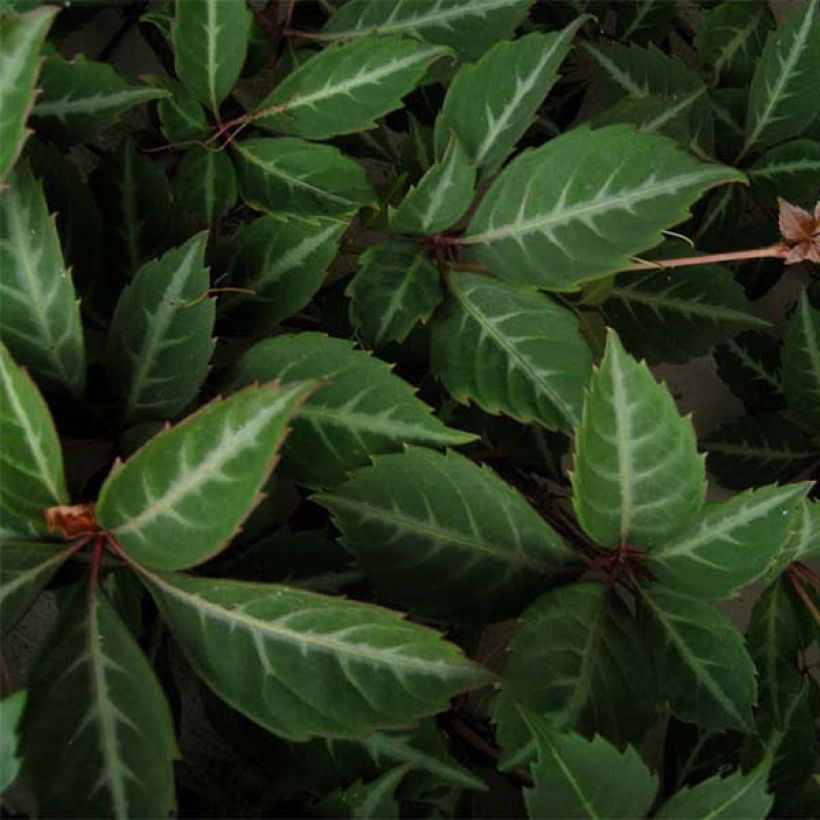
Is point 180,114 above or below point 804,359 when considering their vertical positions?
above

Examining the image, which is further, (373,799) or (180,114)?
(180,114)

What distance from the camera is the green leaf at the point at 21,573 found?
0.59m

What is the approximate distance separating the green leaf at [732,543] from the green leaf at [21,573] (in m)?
0.36

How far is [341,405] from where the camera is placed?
0.70 meters

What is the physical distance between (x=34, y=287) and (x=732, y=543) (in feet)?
1.43

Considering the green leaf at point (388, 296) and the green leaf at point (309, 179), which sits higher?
the green leaf at point (309, 179)

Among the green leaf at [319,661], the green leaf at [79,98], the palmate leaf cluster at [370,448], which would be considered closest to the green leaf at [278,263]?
the palmate leaf cluster at [370,448]

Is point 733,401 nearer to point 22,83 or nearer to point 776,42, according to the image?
point 776,42

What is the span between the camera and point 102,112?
A: 714mm

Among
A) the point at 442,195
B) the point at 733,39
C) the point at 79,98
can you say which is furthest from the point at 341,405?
the point at 733,39

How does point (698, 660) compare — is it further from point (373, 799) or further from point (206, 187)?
point (206, 187)

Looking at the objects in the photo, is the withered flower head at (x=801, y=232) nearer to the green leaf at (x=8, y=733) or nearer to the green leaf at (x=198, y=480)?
the green leaf at (x=198, y=480)

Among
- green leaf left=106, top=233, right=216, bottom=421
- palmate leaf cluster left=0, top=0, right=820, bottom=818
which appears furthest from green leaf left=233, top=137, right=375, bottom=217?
green leaf left=106, top=233, right=216, bottom=421

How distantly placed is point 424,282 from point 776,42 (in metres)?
0.39
